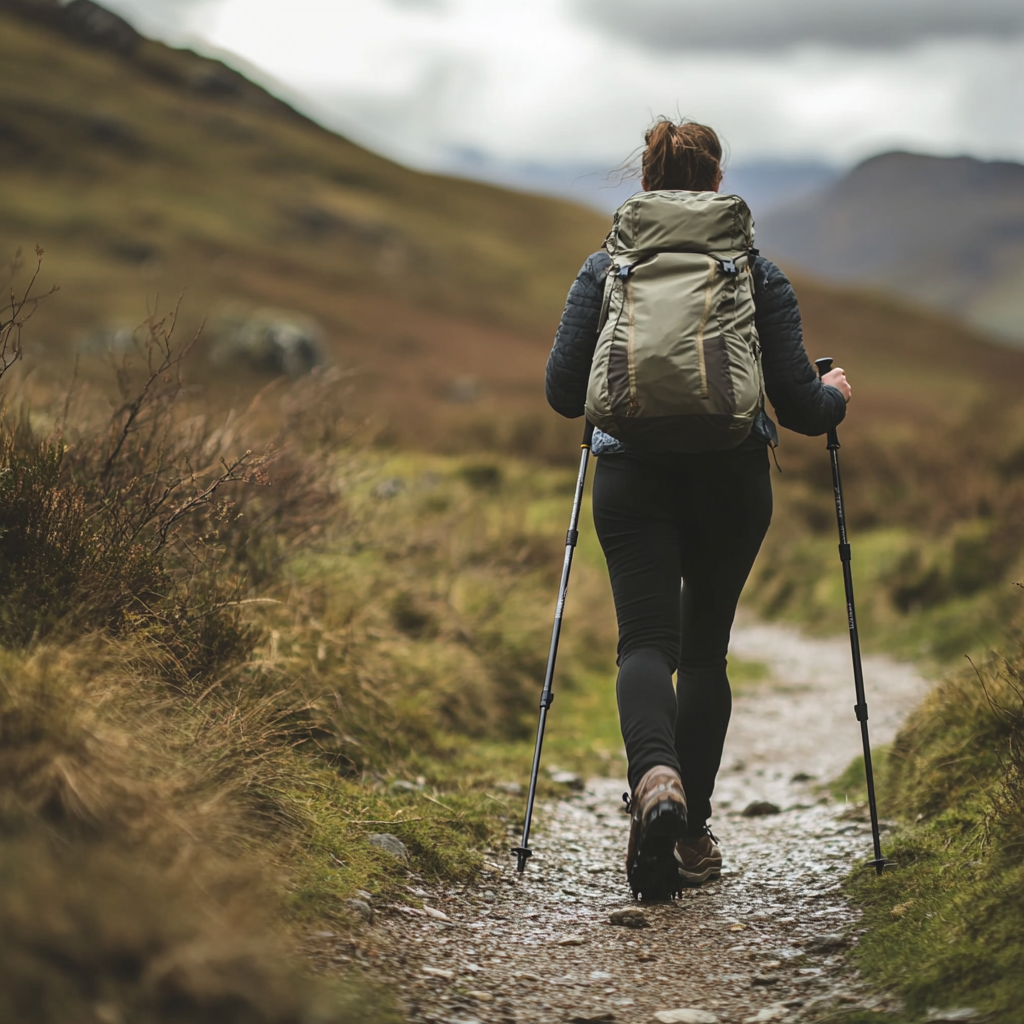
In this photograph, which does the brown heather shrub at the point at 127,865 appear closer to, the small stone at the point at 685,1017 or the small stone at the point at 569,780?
the small stone at the point at 685,1017

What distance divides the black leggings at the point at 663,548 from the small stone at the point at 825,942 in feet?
2.29

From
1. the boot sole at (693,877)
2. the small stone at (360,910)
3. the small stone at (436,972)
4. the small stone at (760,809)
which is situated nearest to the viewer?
the small stone at (436,972)

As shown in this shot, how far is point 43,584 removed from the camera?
3.54 metres

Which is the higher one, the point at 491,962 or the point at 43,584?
the point at 43,584

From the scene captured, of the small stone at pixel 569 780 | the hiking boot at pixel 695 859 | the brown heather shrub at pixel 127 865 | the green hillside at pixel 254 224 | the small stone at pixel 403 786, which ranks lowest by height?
the small stone at pixel 569 780

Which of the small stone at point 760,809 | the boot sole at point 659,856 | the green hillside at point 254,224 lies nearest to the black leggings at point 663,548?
the boot sole at point 659,856

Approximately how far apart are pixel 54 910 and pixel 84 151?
78.5 m

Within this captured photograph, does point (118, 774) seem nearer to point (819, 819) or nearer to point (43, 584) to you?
point (43, 584)

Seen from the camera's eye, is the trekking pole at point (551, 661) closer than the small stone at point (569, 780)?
Yes

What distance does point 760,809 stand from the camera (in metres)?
5.65

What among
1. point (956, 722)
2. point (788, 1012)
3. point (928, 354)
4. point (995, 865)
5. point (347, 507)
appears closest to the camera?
point (788, 1012)

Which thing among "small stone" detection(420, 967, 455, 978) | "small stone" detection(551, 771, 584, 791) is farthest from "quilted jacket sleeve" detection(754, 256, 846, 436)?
"small stone" detection(551, 771, 584, 791)

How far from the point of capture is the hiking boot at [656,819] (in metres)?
3.38

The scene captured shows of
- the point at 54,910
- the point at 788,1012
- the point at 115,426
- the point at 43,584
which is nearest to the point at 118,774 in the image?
the point at 54,910
